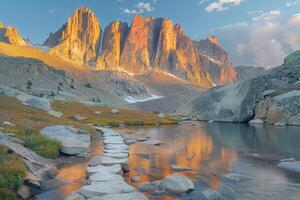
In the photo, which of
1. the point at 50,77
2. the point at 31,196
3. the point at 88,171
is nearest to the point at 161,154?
the point at 88,171

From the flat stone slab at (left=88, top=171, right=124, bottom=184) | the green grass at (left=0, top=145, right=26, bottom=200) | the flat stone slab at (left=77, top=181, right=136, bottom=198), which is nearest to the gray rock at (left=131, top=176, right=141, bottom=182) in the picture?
the flat stone slab at (left=88, top=171, right=124, bottom=184)

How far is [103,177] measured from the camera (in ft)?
63.9

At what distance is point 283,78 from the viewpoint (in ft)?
369

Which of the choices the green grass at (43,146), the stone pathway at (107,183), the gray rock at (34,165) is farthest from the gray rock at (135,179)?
the green grass at (43,146)

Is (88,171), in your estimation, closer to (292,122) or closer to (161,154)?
(161,154)

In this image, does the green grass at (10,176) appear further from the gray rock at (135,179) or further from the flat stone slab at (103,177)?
the gray rock at (135,179)

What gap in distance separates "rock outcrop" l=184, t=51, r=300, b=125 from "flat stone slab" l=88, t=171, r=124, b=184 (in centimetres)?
7358

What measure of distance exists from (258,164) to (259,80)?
282 ft

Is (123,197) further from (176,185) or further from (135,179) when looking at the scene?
(135,179)

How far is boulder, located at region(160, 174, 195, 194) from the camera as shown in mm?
18373

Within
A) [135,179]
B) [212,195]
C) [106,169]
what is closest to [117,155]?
[106,169]

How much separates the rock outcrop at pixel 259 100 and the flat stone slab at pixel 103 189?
75457 mm

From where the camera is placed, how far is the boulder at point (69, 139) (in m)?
28.5

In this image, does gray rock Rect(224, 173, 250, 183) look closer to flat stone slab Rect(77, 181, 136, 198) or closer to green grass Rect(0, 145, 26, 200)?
flat stone slab Rect(77, 181, 136, 198)
